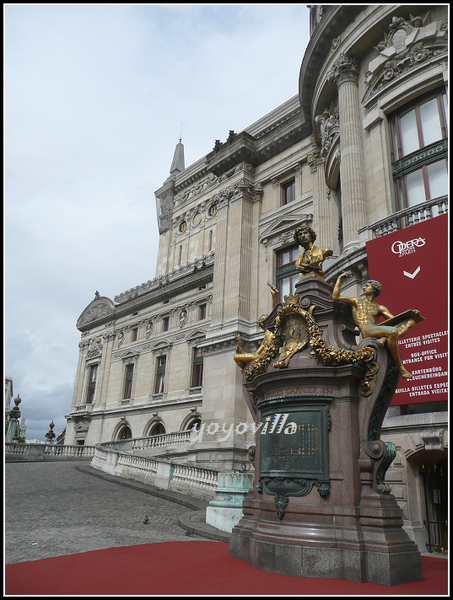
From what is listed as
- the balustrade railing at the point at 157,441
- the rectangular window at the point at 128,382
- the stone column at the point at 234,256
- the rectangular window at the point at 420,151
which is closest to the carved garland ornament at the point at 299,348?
the rectangular window at the point at 420,151

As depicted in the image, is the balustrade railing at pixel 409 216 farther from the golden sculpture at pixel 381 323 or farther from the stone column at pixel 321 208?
the golden sculpture at pixel 381 323

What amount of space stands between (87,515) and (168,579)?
7.96m

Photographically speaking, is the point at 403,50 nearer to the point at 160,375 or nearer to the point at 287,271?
the point at 287,271

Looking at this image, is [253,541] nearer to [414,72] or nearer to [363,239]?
[363,239]

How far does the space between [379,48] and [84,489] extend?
21.3 m

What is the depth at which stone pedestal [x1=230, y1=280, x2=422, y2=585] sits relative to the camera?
6.75 meters

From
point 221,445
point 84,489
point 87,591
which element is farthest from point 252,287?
point 87,591

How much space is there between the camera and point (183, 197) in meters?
44.2

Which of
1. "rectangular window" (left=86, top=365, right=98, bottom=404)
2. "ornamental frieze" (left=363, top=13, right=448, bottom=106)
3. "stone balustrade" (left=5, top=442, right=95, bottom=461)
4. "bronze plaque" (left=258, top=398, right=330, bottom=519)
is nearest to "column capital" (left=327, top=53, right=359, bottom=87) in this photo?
"ornamental frieze" (left=363, top=13, right=448, bottom=106)

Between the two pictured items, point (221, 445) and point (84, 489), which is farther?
point (221, 445)

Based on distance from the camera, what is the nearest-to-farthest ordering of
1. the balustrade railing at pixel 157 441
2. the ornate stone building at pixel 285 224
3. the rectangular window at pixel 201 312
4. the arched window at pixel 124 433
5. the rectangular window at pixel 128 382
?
1. the ornate stone building at pixel 285 224
2. the balustrade railing at pixel 157 441
3. the rectangular window at pixel 201 312
4. the arched window at pixel 124 433
5. the rectangular window at pixel 128 382

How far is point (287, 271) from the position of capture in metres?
25.7

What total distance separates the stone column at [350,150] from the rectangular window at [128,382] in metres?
25.9

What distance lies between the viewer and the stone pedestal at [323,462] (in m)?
6.75
